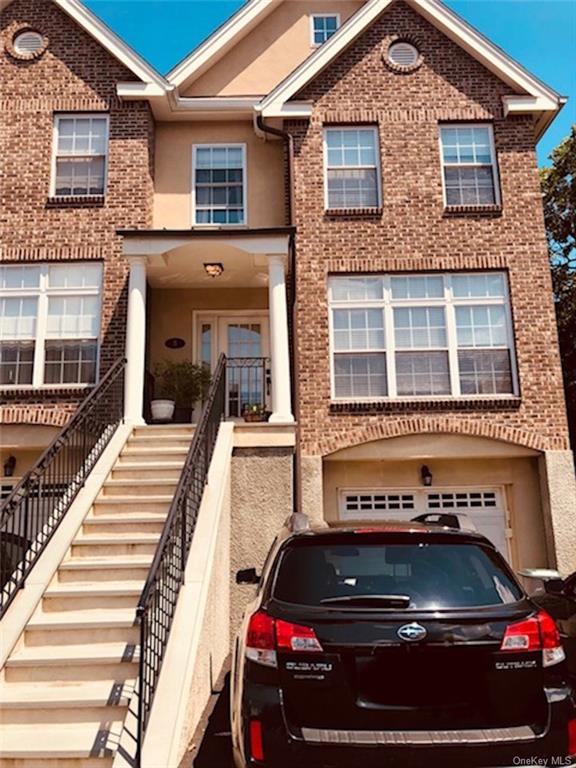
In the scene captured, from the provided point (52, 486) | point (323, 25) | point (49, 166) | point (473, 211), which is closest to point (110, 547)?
point (52, 486)

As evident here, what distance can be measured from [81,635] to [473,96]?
1149 centimetres

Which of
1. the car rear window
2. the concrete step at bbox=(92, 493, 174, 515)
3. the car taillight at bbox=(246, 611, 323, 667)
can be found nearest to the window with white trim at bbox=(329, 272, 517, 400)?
the concrete step at bbox=(92, 493, 174, 515)

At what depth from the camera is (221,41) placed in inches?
509

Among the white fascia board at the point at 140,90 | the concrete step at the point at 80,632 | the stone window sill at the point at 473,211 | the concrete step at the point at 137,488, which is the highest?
the white fascia board at the point at 140,90

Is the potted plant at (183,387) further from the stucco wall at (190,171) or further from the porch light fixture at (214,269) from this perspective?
the stucco wall at (190,171)

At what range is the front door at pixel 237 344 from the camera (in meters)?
12.2

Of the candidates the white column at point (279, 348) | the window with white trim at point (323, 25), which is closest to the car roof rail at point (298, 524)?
the white column at point (279, 348)

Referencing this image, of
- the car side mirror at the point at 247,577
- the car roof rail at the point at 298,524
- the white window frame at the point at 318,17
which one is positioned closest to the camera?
the car roof rail at the point at 298,524

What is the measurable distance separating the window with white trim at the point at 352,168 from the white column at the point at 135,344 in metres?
3.76

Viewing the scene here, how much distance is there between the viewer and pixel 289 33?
1358 cm

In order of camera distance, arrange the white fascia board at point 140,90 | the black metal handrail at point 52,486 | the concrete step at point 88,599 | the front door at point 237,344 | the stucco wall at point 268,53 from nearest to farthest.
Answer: the concrete step at point 88,599 < the black metal handrail at point 52,486 < the white fascia board at point 140,90 < the front door at point 237,344 < the stucco wall at point 268,53

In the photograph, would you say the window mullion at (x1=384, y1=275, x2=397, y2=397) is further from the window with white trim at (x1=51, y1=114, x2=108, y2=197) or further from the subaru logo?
the subaru logo

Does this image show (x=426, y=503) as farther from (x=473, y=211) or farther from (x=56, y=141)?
(x=56, y=141)

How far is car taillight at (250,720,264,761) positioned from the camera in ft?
10.0
